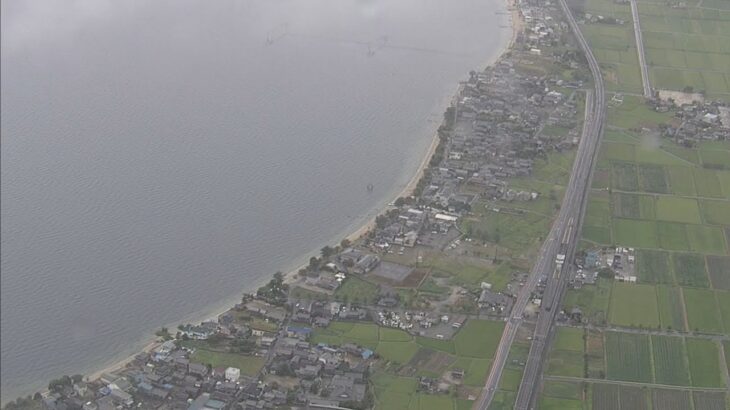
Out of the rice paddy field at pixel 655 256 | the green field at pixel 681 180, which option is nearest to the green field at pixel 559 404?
the rice paddy field at pixel 655 256

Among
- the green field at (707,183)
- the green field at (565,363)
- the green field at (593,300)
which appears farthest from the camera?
the green field at (707,183)

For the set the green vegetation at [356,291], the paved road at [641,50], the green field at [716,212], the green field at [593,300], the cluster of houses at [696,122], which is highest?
the paved road at [641,50]

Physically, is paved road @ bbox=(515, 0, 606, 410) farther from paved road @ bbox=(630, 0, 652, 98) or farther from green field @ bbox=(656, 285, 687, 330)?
green field @ bbox=(656, 285, 687, 330)

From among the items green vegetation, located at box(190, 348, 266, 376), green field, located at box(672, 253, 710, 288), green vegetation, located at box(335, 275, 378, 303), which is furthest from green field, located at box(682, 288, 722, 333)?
green vegetation, located at box(190, 348, 266, 376)

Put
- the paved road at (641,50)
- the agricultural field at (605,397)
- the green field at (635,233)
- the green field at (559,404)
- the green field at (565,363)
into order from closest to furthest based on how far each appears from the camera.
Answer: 1. the green field at (559,404)
2. the agricultural field at (605,397)
3. the green field at (565,363)
4. the green field at (635,233)
5. the paved road at (641,50)

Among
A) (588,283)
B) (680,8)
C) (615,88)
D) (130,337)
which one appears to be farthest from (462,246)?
(680,8)

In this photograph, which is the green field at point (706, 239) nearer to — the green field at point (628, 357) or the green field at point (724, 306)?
the green field at point (724, 306)
